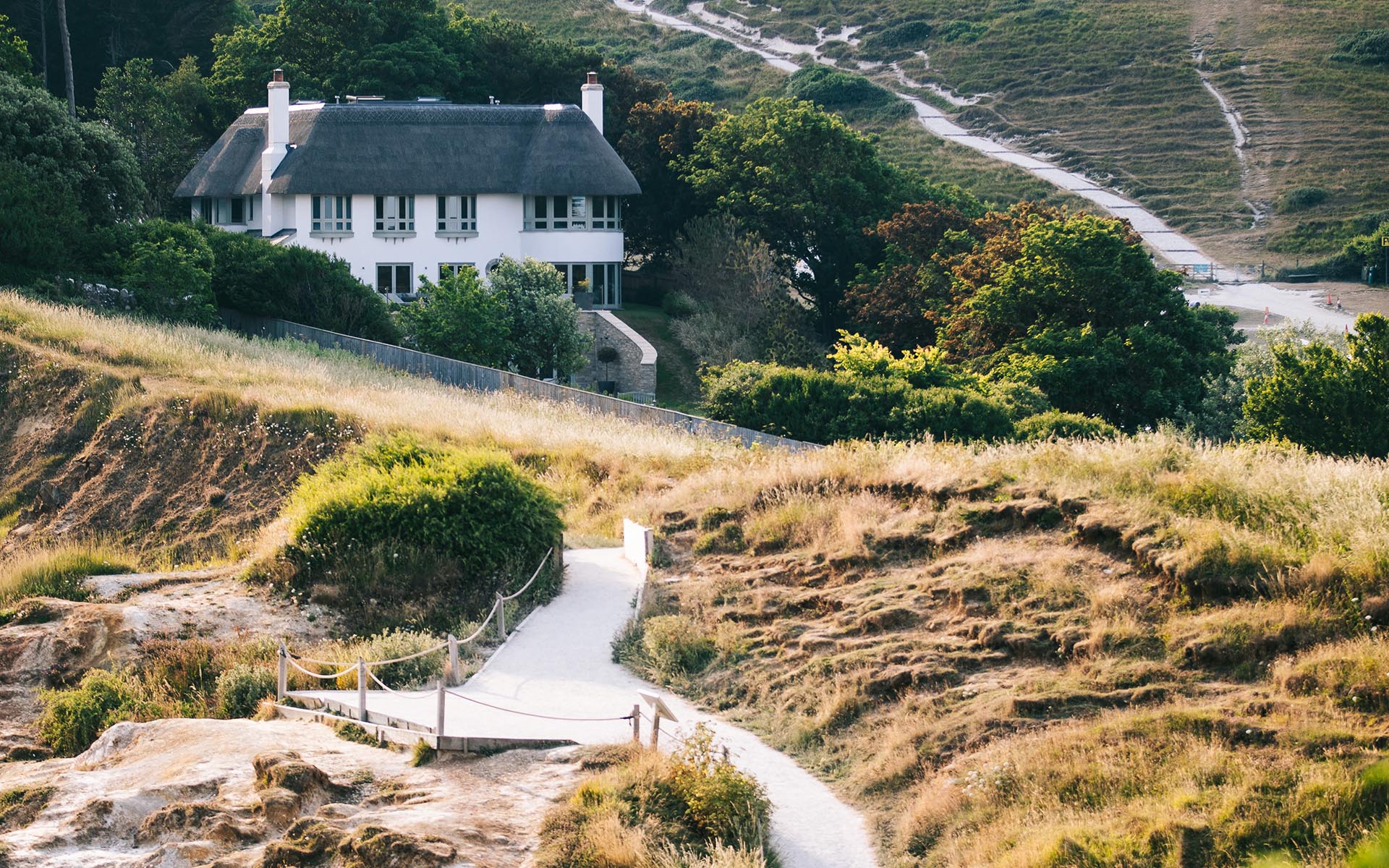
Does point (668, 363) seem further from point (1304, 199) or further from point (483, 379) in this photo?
A: point (1304, 199)

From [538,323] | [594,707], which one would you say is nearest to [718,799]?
[594,707]

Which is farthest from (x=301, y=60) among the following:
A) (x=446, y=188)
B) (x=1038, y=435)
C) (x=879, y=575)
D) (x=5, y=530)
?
(x=879, y=575)

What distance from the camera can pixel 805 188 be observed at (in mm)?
58688

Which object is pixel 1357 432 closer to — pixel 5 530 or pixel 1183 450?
pixel 1183 450

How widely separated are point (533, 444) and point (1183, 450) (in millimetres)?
13426

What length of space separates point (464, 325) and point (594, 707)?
29034mm

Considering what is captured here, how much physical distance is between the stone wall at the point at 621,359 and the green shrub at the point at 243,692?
32881 mm

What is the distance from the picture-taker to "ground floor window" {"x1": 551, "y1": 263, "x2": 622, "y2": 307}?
183ft

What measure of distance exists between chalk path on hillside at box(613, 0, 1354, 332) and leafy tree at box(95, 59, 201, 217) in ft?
159

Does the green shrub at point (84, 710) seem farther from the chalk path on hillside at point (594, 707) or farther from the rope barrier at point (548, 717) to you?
the rope barrier at point (548, 717)

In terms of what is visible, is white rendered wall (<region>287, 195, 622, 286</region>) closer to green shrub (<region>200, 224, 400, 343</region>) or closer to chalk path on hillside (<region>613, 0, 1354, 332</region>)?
green shrub (<region>200, 224, 400, 343</region>)

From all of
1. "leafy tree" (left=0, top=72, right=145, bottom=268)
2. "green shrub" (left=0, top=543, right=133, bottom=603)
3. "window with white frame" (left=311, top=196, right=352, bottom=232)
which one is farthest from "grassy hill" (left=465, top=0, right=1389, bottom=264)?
"green shrub" (left=0, top=543, right=133, bottom=603)

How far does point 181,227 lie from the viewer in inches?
1802

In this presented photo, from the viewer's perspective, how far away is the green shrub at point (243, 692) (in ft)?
57.4
